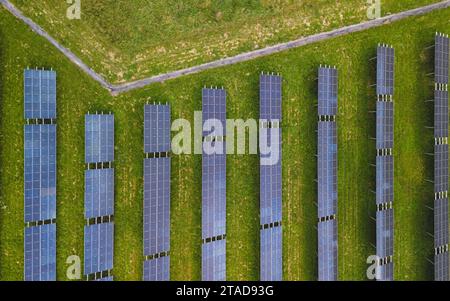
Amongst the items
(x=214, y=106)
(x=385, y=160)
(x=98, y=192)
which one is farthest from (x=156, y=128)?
(x=385, y=160)

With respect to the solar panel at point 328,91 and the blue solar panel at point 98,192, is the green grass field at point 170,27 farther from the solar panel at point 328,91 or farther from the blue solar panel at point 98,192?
the blue solar panel at point 98,192

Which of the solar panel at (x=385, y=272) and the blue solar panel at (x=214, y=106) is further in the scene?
the solar panel at (x=385, y=272)

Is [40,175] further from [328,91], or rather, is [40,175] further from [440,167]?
[440,167]

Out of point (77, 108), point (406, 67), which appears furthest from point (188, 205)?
point (406, 67)

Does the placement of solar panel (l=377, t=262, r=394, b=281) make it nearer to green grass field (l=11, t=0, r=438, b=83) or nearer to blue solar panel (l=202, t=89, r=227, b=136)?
blue solar panel (l=202, t=89, r=227, b=136)

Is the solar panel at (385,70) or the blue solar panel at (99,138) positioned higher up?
the solar panel at (385,70)

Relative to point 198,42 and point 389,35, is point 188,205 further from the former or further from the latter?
point 389,35

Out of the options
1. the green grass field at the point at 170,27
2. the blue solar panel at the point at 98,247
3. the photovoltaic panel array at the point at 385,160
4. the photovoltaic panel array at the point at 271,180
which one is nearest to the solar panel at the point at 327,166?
the photovoltaic panel array at the point at 271,180
